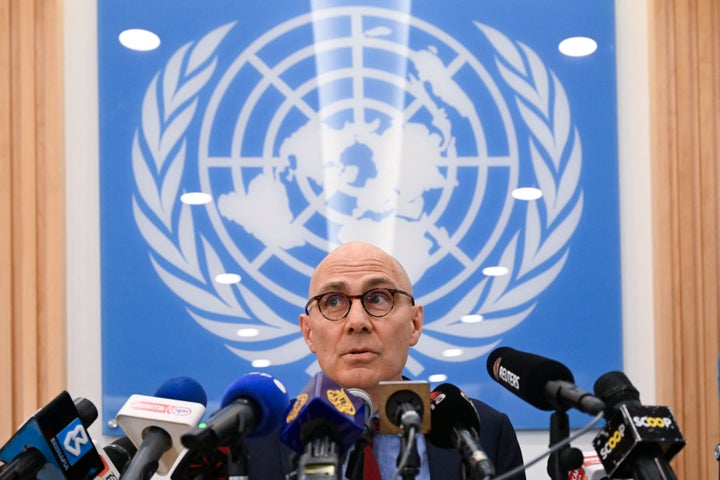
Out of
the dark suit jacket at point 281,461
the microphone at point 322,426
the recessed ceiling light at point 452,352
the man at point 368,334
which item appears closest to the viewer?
the microphone at point 322,426

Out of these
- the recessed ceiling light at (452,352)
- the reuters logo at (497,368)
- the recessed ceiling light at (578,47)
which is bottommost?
the recessed ceiling light at (452,352)

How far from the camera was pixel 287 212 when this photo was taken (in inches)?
157

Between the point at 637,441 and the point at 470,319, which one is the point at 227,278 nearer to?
the point at 470,319

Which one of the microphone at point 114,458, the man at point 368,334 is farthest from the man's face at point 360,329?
the microphone at point 114,458

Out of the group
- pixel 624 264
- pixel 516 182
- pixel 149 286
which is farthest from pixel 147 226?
pixel 624 264

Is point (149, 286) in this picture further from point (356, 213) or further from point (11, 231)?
point (356, 213)

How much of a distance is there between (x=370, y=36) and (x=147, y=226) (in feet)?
4.04

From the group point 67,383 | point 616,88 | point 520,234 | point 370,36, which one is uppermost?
point 370,36

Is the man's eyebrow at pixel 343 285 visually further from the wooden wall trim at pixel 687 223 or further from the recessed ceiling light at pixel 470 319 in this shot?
the wooden wall trim at pixel 687 223

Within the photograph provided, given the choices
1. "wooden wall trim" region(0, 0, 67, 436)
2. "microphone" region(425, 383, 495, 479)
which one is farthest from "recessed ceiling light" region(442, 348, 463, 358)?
"microphone" region(425, 383, 495, 479)

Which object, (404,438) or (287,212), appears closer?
(404,438)

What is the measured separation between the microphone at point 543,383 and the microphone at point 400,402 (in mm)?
197

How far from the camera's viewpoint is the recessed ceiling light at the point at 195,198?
13.1ft

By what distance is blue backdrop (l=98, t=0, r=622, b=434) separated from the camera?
3.95 meters
